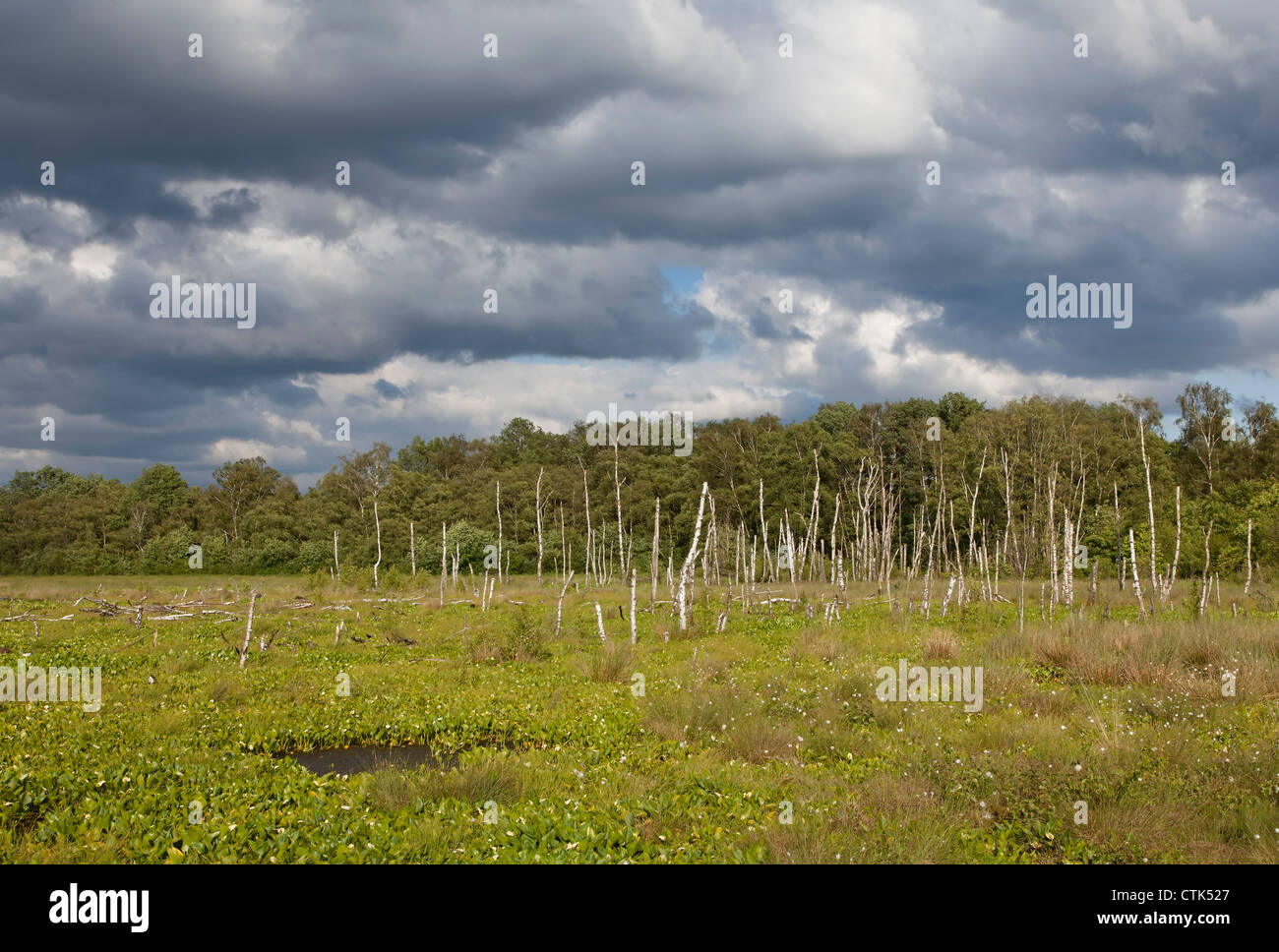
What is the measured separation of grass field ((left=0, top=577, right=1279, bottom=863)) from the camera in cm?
729

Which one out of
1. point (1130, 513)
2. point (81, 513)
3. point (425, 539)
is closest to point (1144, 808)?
point (1130, 513)

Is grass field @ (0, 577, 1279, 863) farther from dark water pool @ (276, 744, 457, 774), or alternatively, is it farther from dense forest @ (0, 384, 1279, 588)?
dense forest @ (0, 384, 1279, 588)

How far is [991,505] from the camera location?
60.7m

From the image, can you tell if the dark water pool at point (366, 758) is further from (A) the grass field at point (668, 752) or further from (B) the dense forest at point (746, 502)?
(B) the dense forest at point (746, 502)

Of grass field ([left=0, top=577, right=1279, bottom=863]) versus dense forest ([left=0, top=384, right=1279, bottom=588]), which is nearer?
grass field ([left=0, top=577, right=1279, bottom=863])

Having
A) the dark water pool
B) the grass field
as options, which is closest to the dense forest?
the grass field

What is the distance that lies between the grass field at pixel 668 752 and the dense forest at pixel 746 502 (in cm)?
2368

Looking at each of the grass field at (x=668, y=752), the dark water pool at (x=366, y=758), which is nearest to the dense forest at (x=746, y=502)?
the grass field at (x=668, y=752)

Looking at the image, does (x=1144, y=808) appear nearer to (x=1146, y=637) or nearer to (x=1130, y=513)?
(x=1146, y=637)

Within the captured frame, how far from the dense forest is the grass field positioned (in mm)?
23677

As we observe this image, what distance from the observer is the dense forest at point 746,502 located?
50.6 meters
